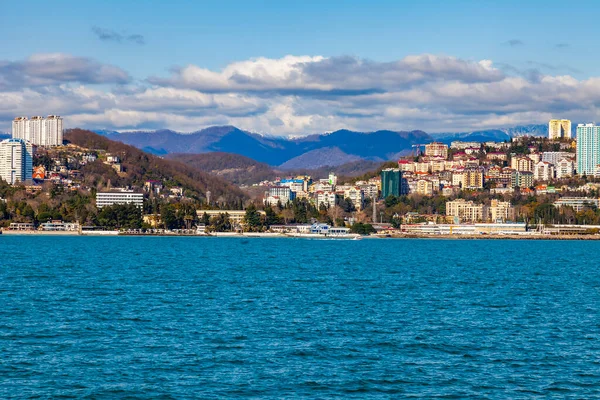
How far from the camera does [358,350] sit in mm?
20672

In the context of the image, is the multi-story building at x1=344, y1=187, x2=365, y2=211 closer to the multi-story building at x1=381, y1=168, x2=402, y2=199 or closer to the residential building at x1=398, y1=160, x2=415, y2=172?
the multi-story building at x1=381, y1=168, x2=402, y2=199

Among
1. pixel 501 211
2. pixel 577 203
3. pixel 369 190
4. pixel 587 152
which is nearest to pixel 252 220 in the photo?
pixel 501 211

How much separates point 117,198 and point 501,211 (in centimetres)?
5946

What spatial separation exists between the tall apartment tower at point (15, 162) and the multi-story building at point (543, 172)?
3680 inches

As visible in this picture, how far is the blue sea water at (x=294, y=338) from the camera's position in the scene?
17281 mm

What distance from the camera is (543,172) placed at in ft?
584

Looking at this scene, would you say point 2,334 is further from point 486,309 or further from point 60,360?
point 486,309

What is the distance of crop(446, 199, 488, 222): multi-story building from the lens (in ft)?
488

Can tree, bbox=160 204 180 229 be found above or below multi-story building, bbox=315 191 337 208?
below

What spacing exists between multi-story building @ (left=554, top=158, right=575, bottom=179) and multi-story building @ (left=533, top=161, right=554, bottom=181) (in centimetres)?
161

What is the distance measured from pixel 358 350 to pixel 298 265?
104 feet

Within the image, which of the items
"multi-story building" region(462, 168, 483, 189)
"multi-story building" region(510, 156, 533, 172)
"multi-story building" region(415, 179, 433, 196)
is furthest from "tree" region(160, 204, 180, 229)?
"multi-story building" region(510, 156, 533, 172)

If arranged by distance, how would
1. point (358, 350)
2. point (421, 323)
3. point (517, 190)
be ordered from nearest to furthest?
point (358, 350) < point (421, 323) < point (517, 190)

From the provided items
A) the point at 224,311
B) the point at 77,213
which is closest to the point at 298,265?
the point at 224,311
